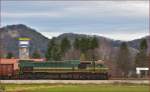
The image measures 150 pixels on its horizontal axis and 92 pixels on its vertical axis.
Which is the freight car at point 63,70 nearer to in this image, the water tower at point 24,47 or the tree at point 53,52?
the water tower at point 24,47

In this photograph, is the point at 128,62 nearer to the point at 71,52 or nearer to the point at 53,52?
the point at 53,52

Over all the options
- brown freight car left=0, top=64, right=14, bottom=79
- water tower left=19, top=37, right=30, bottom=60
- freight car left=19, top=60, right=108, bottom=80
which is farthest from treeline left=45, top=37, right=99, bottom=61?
freight car left=19, top=60, right=108, bottom=80

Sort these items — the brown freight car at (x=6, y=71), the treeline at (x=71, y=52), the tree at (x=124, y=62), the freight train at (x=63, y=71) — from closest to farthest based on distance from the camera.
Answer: the freight train at (x=63, y=71), the brown freight car at (x=6, y=71), the tree at (x=124, y=62), the treeline at (x=71, y=52)

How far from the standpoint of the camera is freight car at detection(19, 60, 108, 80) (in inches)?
2894

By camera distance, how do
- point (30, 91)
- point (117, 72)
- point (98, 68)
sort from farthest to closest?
point (117, 72) < point (98, 68) < point (30, 91)

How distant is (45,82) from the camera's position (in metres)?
67.2

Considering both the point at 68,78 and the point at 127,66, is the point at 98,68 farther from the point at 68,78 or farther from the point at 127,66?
the point at 127,66

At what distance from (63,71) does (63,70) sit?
0.16 m

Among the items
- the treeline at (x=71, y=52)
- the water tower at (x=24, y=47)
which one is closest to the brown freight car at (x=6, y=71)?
the water tower at (x=24, y=47)

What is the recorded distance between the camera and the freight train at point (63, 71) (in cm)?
7350

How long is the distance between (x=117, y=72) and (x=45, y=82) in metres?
49.5


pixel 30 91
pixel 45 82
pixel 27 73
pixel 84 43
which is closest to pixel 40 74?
pixel 27 73

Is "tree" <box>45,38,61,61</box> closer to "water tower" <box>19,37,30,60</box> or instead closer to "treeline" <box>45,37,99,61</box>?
"treeline" <box>45,37,99,61</box>

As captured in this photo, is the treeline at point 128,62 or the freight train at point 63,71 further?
the treeline at point 128,62
